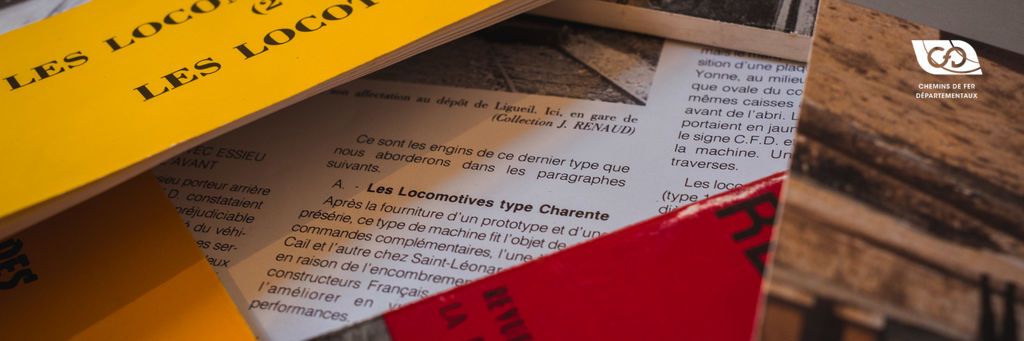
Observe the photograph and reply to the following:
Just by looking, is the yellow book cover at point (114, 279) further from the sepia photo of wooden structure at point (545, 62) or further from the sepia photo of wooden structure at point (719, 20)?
the sepia photo of wooden structure at point (719, 20)

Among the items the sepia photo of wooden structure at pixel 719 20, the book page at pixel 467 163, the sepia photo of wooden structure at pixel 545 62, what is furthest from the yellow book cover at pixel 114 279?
the sepia photo of wooden structure at pixel 719 20

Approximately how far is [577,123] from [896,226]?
0.20m

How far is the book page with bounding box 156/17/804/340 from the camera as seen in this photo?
411mm

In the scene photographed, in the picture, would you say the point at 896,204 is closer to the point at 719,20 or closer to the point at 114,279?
the point at 719,20

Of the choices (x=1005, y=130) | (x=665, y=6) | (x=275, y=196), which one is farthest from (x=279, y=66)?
(x=1005, y=130)

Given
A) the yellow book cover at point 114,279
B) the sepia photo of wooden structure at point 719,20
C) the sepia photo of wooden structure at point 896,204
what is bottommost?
the yellow book cover at point 114,279

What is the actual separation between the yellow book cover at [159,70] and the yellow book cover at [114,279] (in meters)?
0.05

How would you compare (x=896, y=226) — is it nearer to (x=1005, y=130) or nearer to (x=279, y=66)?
(x=1005, y=130)

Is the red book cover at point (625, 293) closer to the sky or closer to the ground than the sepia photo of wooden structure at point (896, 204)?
closer to the ground

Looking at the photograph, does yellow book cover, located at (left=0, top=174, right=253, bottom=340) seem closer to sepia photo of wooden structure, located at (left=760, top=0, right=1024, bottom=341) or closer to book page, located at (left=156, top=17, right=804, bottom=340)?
book page, located at (left=156, top=17, right=804, bottom=340)

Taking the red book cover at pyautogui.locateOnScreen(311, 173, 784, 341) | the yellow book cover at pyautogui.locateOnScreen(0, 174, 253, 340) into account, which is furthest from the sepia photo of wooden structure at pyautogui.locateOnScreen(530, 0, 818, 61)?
the yellow book cover at pyautogui.locateOnScreen(0, 174, 253, 340)

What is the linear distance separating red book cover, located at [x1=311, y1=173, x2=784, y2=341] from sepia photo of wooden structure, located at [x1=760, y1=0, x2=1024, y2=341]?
0.06 m

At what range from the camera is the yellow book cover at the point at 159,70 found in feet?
1.24

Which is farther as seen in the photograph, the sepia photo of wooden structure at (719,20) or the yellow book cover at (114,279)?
the sepia photo of wooden structure at (719,20)
